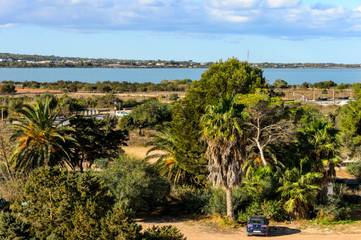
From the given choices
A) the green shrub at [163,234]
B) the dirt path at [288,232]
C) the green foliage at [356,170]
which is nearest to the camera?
the green shrub at [163,234]

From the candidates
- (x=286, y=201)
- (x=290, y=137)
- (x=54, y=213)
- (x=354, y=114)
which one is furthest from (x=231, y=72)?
(x=54, y=213)

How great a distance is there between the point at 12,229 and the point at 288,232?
16216 mm

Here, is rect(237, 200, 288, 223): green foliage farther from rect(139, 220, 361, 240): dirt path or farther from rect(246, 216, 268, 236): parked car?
rect(246, 216, 268, 236): parked car

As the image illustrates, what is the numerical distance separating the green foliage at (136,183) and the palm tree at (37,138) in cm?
491

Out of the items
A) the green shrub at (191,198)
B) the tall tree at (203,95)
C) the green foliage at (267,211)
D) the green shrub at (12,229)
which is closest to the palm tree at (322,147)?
the green foliage at (267,211)

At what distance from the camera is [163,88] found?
140375mm

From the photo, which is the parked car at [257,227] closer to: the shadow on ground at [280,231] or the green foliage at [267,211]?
the shadow on ground at [280,231]

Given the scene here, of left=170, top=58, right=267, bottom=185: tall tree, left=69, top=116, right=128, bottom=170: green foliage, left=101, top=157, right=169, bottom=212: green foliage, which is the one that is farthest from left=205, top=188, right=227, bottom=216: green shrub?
left=69, top=116, right=128, bottom=170: green foliage

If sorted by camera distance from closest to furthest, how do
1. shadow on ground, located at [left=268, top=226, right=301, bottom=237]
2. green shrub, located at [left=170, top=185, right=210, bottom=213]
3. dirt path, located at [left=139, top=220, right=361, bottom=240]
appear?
dirt path, located at [left=139, top=220, right=361, bottom=240]
shadow on ground, located at [left=268, top=226, right=301, bottom=237]
green shrub, located at [left=170, top=185, right=210, bottom=213]

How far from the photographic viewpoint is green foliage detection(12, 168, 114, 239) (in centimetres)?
1581

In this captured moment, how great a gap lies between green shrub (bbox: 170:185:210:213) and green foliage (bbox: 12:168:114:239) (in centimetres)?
1435

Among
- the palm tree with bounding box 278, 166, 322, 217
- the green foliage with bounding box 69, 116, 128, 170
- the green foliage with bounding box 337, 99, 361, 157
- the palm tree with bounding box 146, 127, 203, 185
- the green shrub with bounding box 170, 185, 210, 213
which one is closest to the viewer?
the palm tree with bounding box 278, 166, 322, 217

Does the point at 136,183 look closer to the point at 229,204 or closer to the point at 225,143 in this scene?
the point at 229,204

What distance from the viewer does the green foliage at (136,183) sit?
30.5m
